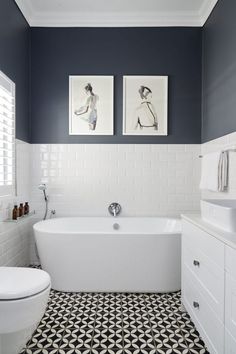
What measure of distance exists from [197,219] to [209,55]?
2144 millimetres

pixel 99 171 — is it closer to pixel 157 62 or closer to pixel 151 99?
pixel 151 99

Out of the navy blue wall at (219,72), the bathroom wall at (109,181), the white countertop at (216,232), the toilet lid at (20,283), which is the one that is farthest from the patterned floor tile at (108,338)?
the navy blue wall at (219,72)

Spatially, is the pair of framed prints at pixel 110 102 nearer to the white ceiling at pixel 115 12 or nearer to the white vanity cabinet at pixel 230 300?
the white ceiling at pixel 115 12

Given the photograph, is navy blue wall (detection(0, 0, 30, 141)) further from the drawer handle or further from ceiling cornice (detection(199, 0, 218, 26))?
the drawer handle

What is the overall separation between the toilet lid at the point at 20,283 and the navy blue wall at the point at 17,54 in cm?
179

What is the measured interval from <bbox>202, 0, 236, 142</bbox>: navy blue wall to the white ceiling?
0.26 m

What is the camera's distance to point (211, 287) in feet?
5.66

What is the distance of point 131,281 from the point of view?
9.06ft

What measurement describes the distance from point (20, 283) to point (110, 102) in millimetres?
2546

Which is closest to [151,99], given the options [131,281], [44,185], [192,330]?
[44,185]

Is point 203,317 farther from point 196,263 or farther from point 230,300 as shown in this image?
point 230,300

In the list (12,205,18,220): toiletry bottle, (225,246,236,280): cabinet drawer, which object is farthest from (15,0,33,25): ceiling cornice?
(225,246,236,280): cabinet drawer

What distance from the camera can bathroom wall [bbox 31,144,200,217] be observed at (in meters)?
3.61

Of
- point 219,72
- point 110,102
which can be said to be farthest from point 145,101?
point 219,72
